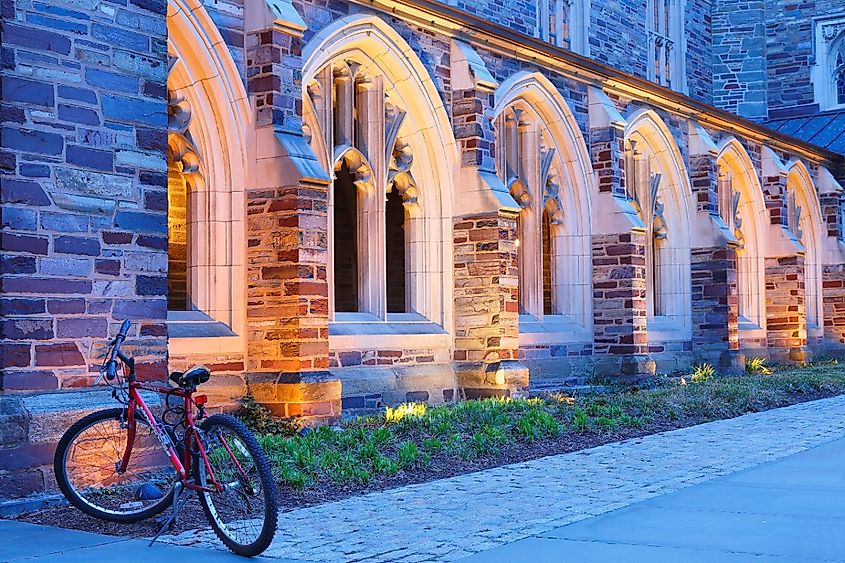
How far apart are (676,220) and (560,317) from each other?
409 cm

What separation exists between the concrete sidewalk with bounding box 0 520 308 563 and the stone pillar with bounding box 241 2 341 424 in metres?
4.32

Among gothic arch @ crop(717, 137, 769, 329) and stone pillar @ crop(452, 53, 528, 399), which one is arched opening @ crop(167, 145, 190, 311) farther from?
gothic arch @ crop(717, 137, 769, 329)

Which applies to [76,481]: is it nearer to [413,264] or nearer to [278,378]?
[278,378]

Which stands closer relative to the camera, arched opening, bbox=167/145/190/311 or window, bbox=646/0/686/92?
arched opening, bbox=167/145/190/311

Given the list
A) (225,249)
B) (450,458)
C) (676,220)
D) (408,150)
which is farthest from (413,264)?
(676,220)

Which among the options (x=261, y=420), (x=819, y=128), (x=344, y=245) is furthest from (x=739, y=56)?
(x=261, y=420)

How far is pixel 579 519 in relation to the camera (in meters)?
6.51

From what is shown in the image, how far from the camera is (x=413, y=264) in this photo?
13656mm

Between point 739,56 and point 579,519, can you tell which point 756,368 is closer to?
point 739,56

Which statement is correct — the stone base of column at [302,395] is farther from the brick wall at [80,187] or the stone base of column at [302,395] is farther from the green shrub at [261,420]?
the brick wall at [80,187]

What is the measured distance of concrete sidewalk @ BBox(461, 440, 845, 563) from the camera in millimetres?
5387

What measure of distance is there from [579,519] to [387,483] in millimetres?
1981

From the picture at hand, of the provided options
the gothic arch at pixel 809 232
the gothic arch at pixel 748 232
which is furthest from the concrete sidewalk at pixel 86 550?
the gothic arch at pixel 809 232

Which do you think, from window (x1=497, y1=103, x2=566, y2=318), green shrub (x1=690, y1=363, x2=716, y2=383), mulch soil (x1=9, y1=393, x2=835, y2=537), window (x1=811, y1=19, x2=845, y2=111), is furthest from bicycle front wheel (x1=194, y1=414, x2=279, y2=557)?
window (x1=811, y1=19, x2=845, y2=111)
